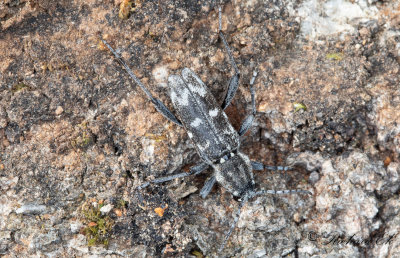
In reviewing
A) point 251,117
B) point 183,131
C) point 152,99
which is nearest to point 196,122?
point 183,131

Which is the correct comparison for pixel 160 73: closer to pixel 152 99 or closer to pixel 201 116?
pixel 152 99

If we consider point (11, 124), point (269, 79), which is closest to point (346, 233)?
point (269, 79)

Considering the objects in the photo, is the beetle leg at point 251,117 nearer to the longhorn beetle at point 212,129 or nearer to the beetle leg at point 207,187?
the longhorn beetle at point 212,129

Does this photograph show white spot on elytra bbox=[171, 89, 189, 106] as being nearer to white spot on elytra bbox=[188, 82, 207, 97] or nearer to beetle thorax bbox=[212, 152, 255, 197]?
white spot on elytra bbox=[188, 82, 207, 97]

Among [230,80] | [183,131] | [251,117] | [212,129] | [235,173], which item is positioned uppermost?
[230,80]

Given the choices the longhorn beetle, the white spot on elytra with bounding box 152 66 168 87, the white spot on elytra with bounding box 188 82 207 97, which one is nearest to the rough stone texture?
the white spot on elytra with bounding box 152 66 168 87

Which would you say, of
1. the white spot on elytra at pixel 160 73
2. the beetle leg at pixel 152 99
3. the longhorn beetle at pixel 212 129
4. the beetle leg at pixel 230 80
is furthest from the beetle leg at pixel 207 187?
the white spot on elytra at pixel 160 73
